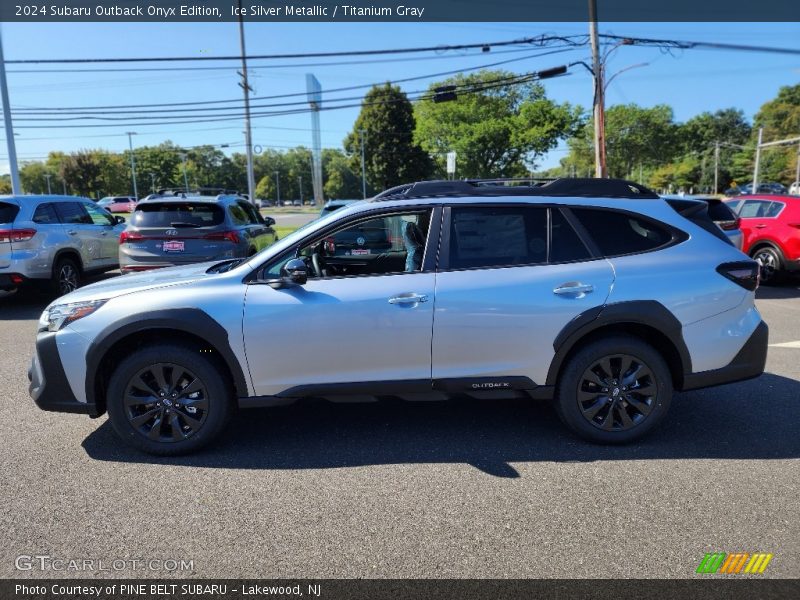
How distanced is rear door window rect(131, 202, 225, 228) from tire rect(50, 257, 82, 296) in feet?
6.70

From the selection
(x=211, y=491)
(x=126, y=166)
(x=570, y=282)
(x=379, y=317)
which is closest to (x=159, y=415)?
(x=211, y=491)

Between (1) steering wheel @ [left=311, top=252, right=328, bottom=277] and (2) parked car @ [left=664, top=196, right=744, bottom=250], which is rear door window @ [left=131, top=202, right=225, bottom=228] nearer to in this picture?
(1) steering wheel @ [left=311, top=252, right=328, bottom=277]

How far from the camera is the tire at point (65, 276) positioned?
884 cm

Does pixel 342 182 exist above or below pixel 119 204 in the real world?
above

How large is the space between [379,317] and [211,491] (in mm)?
1454

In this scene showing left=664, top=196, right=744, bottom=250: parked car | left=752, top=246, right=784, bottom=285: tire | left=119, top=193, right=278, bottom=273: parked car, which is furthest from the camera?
left=752, top=246, right=784, bottom=285: tire

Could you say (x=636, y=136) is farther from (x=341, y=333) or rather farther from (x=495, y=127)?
(x=341, y=333)

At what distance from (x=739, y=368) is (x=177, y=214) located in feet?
24.2

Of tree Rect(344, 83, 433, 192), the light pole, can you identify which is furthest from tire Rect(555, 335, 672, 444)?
the light pole

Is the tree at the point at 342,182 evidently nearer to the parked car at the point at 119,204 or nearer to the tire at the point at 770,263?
the parked car at the point at 119,204

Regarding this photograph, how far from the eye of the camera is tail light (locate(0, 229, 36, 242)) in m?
8.11

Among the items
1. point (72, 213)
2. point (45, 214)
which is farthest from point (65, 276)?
point (72, 213)

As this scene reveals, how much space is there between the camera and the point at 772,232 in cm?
1012

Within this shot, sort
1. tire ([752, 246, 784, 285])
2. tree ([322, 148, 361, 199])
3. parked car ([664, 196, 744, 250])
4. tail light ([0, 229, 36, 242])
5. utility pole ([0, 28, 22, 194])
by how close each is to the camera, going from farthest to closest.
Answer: tree ([322, 148, 361, 199]), utility pole ([0, 28, 22, 194]), tire ([752, 246, 784, 285]), parked car ([664, 196, 744, 250]), tail light ([0, 229, 36, 242])
